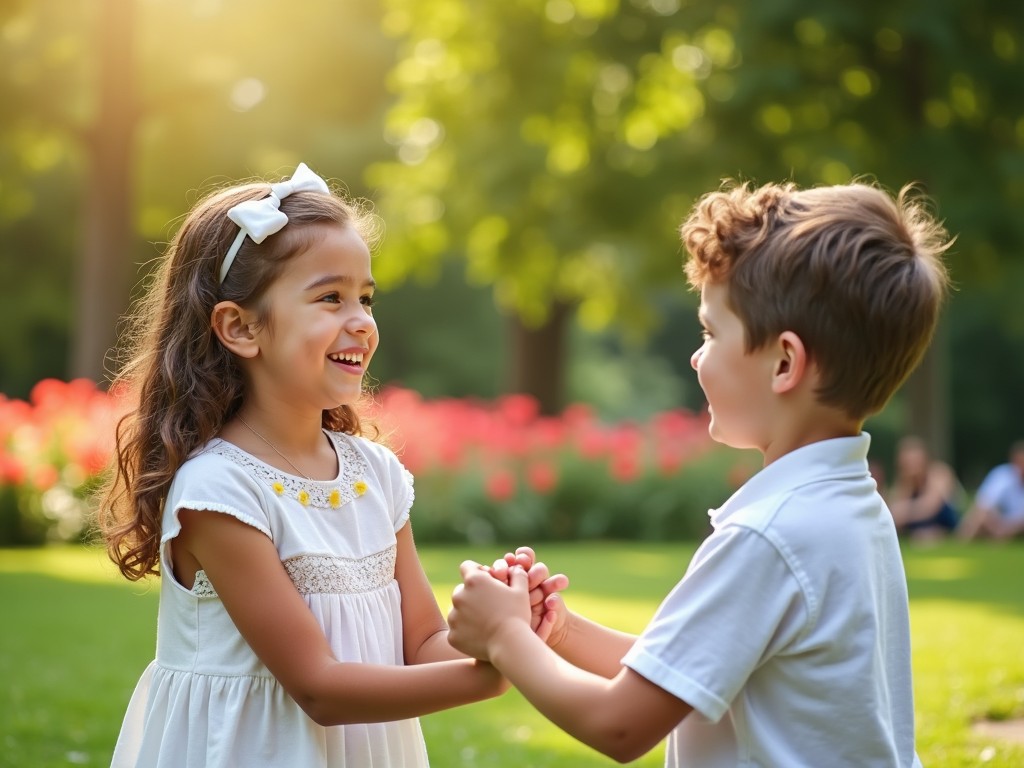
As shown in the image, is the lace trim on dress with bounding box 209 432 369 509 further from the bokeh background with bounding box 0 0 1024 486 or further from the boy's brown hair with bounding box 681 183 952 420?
the bokeh background with bounding box 0 0 1024 486

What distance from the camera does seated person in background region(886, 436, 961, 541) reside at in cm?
1441

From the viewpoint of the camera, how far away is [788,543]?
2.03 meters

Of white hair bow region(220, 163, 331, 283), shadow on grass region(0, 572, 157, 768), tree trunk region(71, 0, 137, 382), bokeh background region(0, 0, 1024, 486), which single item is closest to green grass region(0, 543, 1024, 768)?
shadow on grass region(0, 572, 157, 768)

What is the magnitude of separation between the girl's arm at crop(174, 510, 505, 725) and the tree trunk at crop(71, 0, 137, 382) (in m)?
15.1

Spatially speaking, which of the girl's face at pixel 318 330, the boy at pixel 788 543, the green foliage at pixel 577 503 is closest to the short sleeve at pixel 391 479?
the girl's face at pixel 318 330

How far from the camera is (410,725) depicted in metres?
2.75

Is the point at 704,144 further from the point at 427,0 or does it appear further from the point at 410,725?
the point at 410,725

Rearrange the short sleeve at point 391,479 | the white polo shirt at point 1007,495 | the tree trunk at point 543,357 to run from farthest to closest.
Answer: the tree trunk at point 543,357 → the white polo shirt at point 1007,495 → the short sleeve at point 391,479

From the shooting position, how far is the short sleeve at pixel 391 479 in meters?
2.89

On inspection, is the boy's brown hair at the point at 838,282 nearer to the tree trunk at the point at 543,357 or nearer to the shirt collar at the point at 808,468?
the shirt collar at the point at 808,468

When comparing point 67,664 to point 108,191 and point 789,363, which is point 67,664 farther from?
point 108,191

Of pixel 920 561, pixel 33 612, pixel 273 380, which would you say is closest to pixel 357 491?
pixel 273 380

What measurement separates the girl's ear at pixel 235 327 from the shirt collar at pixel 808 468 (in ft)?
3.57

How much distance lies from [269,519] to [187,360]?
0.43 meters
